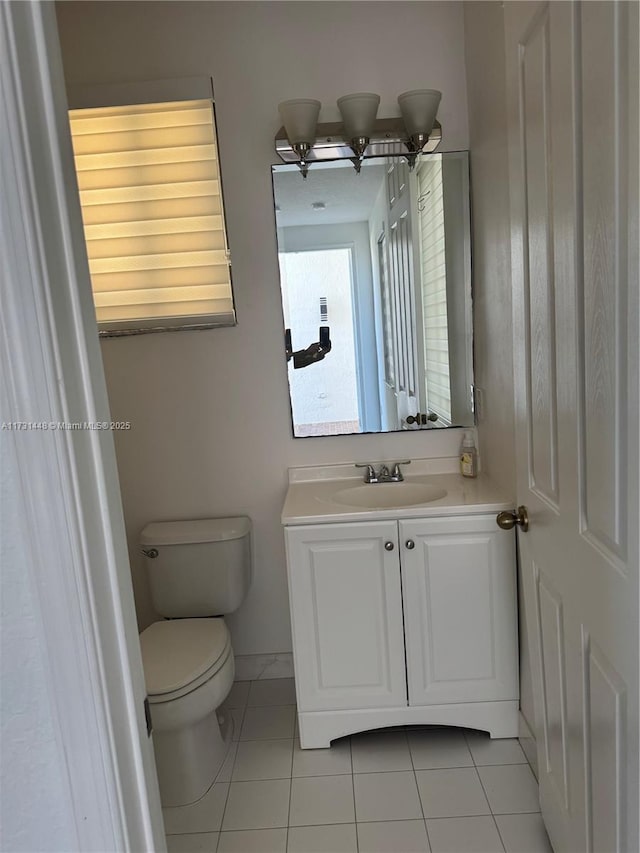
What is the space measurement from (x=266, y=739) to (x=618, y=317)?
1900 mm

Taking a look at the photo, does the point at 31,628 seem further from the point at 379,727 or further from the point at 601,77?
the point at 379,727

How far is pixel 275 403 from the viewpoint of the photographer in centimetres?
239

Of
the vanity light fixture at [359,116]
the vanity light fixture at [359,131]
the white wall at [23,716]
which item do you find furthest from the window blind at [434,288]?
the white wall at [23,716]

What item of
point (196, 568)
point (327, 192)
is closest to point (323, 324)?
point (327, 192)

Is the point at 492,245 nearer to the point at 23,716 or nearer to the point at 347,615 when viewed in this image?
the point at 347,615

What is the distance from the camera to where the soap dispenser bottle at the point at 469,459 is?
230cm

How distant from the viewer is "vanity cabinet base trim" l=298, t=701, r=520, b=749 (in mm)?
2057

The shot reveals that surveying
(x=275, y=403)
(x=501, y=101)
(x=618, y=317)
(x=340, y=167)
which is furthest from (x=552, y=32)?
(x=275, y=403)

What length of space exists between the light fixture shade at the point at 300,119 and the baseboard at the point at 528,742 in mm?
2057

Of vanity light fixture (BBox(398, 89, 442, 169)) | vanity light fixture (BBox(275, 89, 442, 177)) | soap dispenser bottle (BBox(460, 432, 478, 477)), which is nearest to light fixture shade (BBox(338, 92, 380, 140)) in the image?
vanity light fixture (BBox(275, 89, 442, 177))

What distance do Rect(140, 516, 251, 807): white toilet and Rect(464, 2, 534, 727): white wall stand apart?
95 cm

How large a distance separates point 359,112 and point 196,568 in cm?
167

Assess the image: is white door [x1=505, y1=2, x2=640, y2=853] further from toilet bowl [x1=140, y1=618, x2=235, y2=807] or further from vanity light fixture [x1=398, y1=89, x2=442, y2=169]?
A: toilet bowl [x1=140, y1=618, x2=235, y2=807]

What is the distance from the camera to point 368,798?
1.88m
